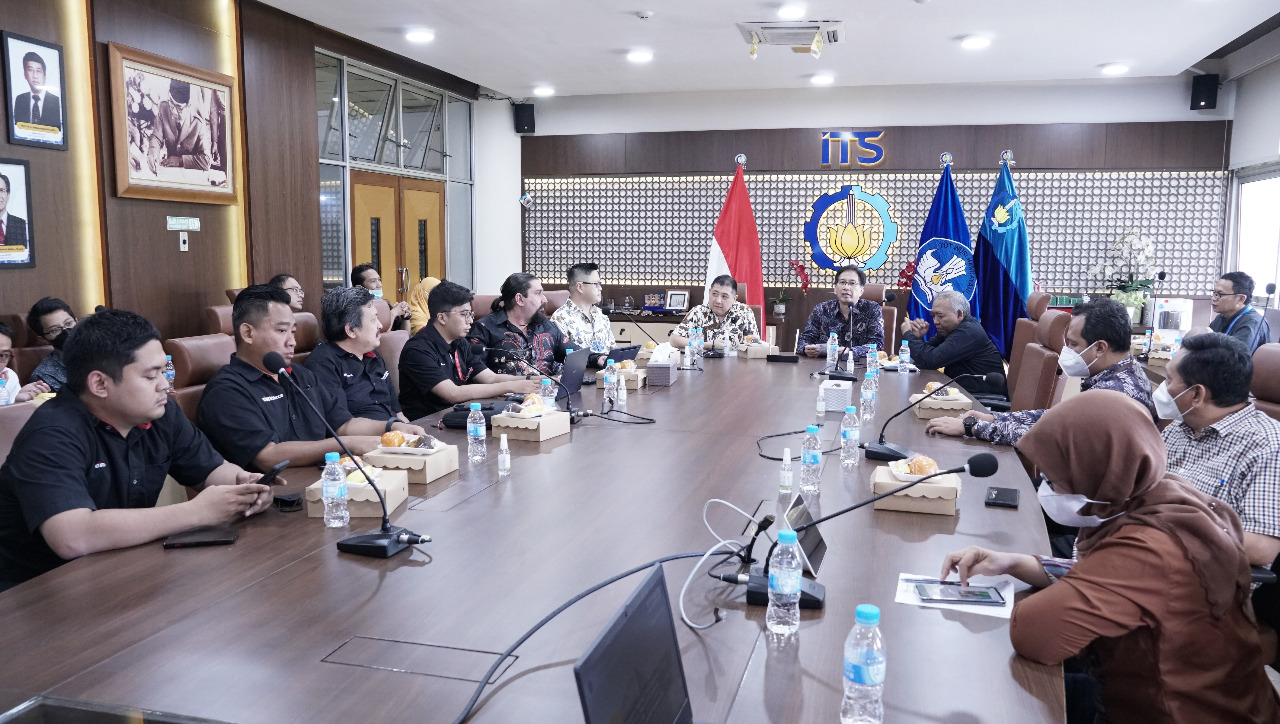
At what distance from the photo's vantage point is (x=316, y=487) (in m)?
2.17

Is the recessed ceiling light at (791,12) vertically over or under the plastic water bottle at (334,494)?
over

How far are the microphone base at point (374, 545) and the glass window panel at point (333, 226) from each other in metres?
5.12

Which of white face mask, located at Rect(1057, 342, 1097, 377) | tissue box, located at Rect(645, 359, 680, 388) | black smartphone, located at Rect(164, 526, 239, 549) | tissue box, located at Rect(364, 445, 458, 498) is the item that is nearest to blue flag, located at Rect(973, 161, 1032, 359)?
tissue box, located at Rect(645, 359, 680, 388)

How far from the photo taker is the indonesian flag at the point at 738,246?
8.27 metres

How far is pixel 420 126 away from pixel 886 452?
21.0ft

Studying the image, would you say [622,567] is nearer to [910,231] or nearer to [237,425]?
[237,425]

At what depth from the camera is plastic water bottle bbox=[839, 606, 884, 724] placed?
4.21 ft

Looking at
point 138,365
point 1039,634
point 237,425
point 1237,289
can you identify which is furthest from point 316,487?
point 1237,289

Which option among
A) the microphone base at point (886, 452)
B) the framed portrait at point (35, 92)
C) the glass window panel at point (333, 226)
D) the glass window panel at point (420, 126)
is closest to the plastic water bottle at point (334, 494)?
the microphone base at point (886, 452)

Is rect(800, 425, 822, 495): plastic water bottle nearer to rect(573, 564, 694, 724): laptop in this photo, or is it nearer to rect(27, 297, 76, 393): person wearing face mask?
rect(573, 564, 694, 724): laptop

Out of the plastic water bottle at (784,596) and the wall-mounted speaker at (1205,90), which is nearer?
the plastic water bottle at (784,596)

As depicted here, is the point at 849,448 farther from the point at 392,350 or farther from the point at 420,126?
the point at 420,126

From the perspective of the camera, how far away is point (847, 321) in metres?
5.89

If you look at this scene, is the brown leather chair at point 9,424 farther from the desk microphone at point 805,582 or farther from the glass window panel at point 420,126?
the glass window panel at point 420,126
